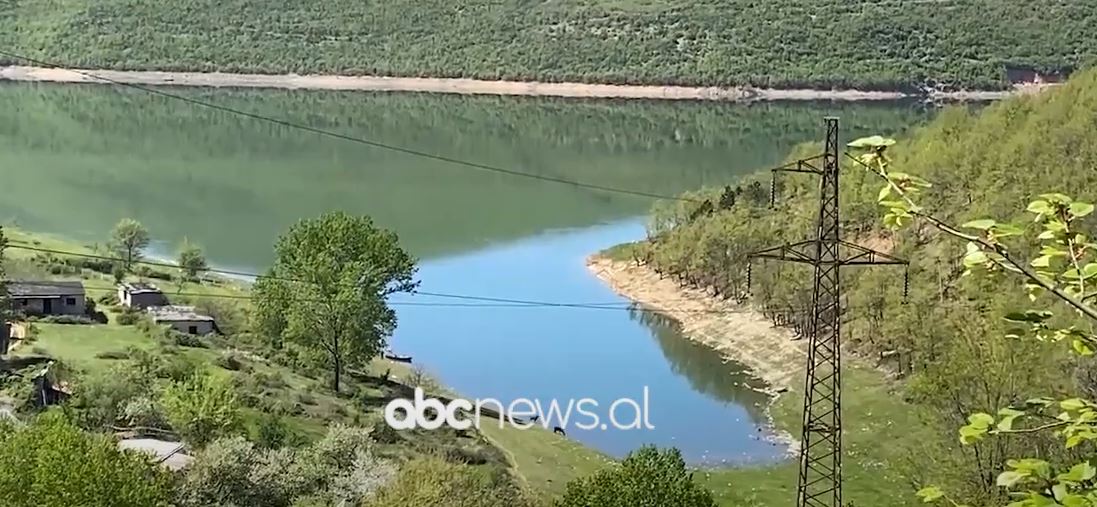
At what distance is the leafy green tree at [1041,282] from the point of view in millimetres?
1849

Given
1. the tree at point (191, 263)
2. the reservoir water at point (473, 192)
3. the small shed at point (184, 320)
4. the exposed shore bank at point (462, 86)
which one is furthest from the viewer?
the exposed shore bank at point (462, 86)

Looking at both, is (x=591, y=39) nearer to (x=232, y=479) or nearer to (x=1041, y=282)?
(x=232, y=479)

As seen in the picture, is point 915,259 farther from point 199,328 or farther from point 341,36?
point 341,36

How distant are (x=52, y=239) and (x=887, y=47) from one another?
198 feet

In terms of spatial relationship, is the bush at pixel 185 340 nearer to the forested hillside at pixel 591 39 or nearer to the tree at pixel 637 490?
the tree at pixel 637 490

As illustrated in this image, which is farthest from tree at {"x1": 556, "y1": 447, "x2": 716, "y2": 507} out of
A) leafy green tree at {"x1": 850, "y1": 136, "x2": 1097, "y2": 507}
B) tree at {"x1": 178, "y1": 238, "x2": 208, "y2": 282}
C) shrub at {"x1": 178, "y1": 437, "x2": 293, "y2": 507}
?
tree at {"x1": 178, "y1": 238, "x2": 208, "y2": 282}

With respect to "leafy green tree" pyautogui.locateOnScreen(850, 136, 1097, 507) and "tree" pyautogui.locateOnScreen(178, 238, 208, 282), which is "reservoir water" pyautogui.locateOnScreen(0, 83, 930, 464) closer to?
"tree" pyautogui.locateOnScreen(178, 238, 208, 282)

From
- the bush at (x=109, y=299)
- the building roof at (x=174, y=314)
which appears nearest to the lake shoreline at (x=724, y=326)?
the building roof at (x=174, y=314)

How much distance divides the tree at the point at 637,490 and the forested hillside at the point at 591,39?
6464 cm

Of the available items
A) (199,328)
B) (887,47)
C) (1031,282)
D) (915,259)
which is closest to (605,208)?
(915,259)

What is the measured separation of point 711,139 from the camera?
184ft

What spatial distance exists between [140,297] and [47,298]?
2195mm

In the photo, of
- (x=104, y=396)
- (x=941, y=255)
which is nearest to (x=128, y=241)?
(x=104, y=396)

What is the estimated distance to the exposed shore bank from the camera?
71688mm
